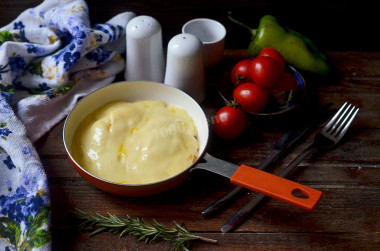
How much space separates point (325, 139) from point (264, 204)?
0.87ft

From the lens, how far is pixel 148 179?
40.0 inches

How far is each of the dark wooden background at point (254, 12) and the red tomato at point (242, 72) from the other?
0.89ft

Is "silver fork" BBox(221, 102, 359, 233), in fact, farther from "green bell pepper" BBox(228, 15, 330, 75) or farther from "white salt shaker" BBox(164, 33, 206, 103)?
"white salt shaker" BBox(164, 33, 206, 103)

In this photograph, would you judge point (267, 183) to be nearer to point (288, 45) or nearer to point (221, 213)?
point (221, 213)

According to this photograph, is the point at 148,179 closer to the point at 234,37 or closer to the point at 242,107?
the point at 242,107

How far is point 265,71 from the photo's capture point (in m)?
1.19

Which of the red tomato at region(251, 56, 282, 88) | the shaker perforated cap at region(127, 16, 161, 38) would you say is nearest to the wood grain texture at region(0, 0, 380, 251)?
the red tomato at region(251, 56, 282, 88)

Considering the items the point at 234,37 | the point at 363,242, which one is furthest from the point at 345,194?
the point at 234,37

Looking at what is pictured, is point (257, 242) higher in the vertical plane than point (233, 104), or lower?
lower

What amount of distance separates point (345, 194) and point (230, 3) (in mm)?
732

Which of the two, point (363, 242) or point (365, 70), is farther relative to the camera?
point (365, 70)

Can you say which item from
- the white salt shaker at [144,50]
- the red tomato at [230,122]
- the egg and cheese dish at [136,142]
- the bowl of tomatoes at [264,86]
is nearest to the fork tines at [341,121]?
the bowl of tomatoes at [264,86]

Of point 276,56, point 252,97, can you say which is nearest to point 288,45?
point 276,56

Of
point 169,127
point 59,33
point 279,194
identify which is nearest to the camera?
point 279,194
